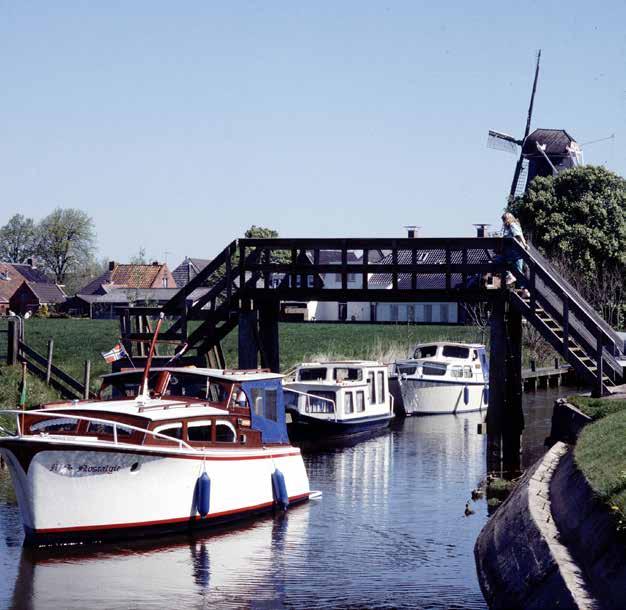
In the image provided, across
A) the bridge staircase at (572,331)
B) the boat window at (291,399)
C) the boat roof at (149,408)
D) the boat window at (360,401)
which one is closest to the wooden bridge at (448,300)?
the bridge staircase at (572,331)

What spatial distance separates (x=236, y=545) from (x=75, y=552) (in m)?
3.04

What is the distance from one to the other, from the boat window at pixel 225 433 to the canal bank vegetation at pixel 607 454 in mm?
6815

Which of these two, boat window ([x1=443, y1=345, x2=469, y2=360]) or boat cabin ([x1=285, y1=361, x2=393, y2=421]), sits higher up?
boat window ([x1=443, y1=345, x2=469, y2=360])

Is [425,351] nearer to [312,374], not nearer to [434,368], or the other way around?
[434,368]

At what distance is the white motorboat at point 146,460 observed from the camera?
21.2 meters

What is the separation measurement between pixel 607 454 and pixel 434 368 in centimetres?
3321

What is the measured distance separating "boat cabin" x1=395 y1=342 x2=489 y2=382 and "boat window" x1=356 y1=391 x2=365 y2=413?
7.07 metres

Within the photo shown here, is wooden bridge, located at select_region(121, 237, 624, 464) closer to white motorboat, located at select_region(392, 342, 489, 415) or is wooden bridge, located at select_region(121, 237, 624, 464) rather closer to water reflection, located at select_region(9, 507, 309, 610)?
water reflection, located at select_region(9, 507, 309, 610)

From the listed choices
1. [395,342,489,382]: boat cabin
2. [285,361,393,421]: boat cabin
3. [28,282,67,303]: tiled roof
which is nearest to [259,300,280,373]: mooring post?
[285,361,393,421]: boat cabin

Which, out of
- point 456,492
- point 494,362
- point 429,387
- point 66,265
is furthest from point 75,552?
point 66,265

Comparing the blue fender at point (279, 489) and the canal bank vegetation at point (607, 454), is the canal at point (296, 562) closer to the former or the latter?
the blue fender at point (279, 489)

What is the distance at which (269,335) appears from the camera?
3472cm

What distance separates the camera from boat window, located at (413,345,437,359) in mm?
53219

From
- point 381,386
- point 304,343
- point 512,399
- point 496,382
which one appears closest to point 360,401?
point 381,386
